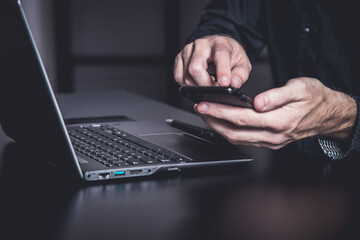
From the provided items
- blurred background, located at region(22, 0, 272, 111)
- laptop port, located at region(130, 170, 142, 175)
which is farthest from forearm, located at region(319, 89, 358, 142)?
blurred background, located at region(22, 0, 272, 111)

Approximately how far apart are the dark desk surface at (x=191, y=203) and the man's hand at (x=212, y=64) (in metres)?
0.17

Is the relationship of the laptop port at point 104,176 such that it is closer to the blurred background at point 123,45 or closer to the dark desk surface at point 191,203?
the dark desk surface at point 191,203

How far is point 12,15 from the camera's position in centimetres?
67

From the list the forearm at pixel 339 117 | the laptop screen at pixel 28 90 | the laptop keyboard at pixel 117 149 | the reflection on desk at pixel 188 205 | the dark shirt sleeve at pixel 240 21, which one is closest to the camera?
the reflection on desk at pixel 188 205

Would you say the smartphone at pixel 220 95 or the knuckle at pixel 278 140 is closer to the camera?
the smartphone at pixel 220 95

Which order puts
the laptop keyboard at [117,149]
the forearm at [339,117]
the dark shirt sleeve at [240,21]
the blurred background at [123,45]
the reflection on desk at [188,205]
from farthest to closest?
the blurred background at [123,45] < the dark shirt sleeve at [240,21] < the forearm at [339,117] < the laptop keyboard at [117,149] < the reflection on desk at [188,205]

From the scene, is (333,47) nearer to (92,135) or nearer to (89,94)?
(92,135)

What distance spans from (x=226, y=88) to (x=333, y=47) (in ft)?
2.75

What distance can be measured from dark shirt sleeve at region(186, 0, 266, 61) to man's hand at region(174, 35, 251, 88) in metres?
0.38

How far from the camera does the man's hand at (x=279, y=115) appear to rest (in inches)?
29.1

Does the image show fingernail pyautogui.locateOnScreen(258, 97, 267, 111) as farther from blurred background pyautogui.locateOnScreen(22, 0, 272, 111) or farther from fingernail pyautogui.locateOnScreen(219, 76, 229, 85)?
blurred background pyautogui.locateOnScreen(22, 0, 272, 111)

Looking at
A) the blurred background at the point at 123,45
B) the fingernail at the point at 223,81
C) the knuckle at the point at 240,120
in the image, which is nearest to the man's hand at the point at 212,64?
the fingernail at the point at 223,81

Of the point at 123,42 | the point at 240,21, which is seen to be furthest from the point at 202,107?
the point at 123,42

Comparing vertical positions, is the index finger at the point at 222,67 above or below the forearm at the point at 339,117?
above
